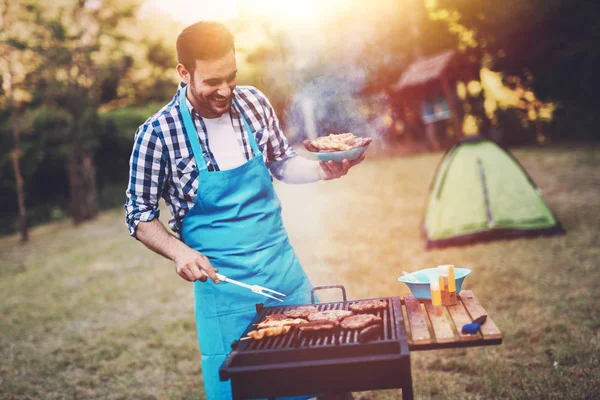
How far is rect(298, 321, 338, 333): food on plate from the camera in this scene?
2.30 m

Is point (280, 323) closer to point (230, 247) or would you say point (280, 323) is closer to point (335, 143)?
point (230, 247)

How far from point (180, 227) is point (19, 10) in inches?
534

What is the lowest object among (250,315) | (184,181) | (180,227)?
(250,315)

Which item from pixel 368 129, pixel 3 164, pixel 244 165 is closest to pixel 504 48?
pixel 368 129

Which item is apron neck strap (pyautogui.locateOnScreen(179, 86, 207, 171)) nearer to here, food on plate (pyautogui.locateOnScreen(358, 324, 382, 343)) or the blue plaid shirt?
the blue plaid shirt

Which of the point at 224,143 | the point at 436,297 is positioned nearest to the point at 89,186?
the point at 224,143

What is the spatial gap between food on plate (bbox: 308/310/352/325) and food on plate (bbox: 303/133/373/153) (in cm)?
74

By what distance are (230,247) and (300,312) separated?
0.45 meters

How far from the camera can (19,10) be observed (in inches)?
542

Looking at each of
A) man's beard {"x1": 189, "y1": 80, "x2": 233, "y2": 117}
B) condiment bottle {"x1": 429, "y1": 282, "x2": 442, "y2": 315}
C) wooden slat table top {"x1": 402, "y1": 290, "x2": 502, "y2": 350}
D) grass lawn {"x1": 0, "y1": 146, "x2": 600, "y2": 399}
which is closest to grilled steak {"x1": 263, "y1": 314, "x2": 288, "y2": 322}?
wooden slat table top {"x1": 402, "y1": 290, "x2": 502, "y2": 350}

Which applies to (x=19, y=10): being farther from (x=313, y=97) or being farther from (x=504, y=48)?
(x=313, y=97)

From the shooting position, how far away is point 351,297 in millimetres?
5953

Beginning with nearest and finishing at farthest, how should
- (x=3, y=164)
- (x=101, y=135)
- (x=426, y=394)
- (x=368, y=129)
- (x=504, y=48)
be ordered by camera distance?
(x=426, y=394) < (x=3, y=164) < (x=504, y=48) < (x=101, y=135) < (x=368, y=129)

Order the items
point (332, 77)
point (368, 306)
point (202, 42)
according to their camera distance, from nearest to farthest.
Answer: point (202, 42) < point (368, 306) < point (332, 77)
